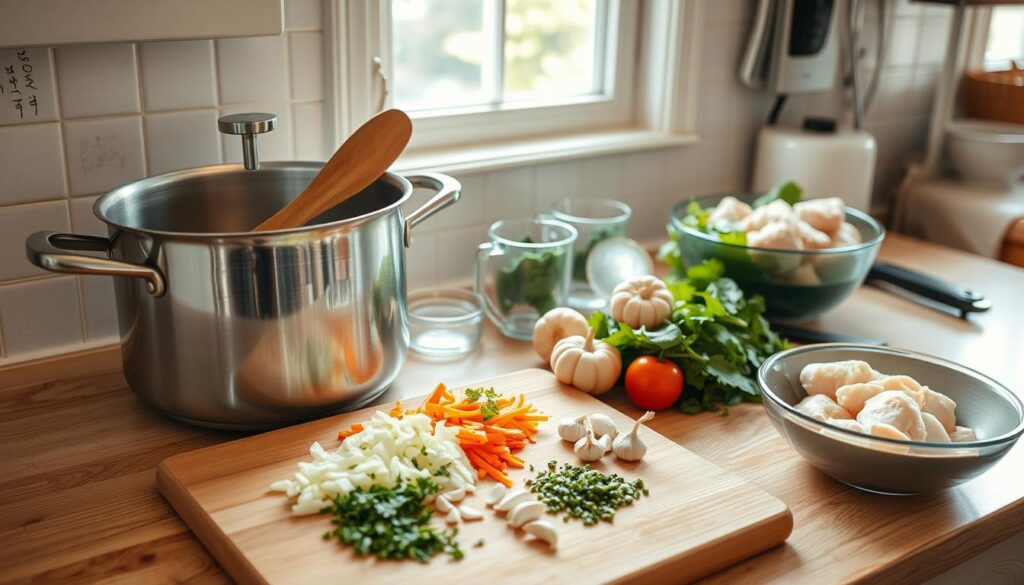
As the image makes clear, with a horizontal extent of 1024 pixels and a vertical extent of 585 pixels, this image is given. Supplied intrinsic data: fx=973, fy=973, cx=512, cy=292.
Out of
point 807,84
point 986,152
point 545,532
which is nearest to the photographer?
point 545,532

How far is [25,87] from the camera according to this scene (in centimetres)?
108

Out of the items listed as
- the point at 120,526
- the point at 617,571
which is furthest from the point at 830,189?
the point at 120,526

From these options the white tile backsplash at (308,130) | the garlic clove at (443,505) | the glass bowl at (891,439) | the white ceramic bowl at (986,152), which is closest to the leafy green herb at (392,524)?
the garlic clove at (443,505)

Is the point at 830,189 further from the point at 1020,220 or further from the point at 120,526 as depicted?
the point at 120,526

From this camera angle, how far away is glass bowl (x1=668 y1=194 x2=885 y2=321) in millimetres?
1323

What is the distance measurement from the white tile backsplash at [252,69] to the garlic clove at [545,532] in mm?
691

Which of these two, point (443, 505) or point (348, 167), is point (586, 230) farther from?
point (443, 505)

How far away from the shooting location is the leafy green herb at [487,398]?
103cm

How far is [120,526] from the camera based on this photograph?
90cm

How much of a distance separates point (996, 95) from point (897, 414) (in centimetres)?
135

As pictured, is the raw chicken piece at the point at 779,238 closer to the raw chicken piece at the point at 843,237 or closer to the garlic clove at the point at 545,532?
the raw chicken piece at the point at 843,237

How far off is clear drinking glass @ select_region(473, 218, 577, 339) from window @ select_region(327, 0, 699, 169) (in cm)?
15

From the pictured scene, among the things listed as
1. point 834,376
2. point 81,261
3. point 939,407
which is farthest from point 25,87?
point 939,407

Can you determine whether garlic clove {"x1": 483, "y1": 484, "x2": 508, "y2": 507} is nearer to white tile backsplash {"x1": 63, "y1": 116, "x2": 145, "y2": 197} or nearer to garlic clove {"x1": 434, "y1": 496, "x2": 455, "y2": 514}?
garlic clove {"x1": 434, "y1": 496, "x2": 455, "y2": 514}
